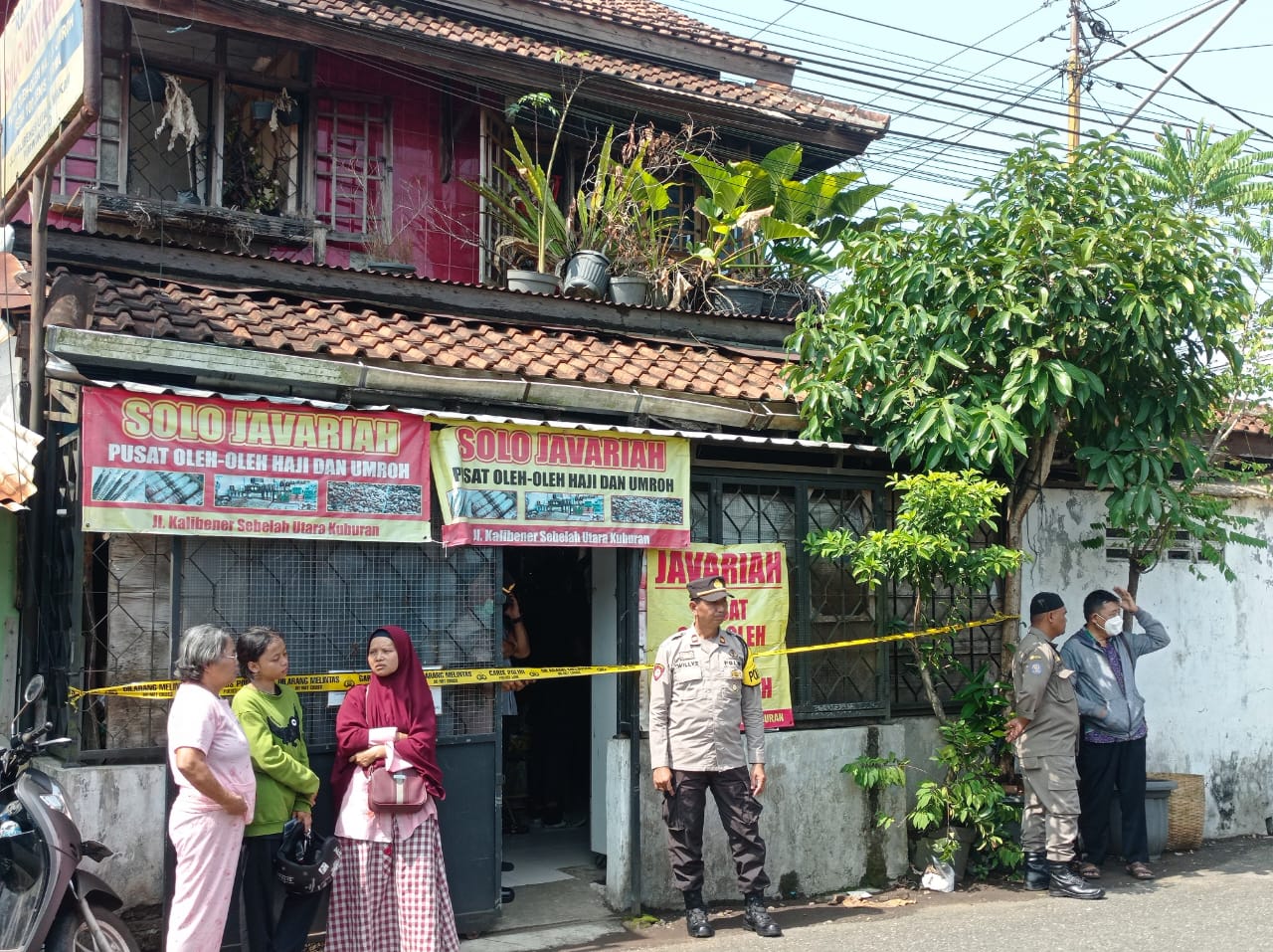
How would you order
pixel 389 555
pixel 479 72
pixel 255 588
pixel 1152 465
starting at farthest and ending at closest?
pixel 479 72, pixel 1152 465, pixel 389 555, pixel 255 588

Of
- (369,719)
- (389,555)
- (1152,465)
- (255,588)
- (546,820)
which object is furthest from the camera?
(546,820)

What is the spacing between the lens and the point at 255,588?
6438 millimetres

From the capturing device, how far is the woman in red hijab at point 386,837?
5.98m

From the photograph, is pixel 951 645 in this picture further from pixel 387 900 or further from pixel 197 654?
pixel 197 654

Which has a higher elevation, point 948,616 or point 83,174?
point 83,174

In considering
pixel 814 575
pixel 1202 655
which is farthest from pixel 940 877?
pixel 1202 655

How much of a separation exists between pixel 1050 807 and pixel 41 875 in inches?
228

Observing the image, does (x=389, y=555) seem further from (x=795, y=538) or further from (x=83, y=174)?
(x=83, y=174)

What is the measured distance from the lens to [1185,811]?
941 centimetres

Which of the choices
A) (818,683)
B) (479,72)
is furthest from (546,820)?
(479,72)

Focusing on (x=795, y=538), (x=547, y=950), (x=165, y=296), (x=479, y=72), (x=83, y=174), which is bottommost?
(x=547, y=950)

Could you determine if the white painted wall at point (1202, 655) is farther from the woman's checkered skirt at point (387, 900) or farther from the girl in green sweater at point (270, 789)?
the girl in green sweater at point (270, 789)

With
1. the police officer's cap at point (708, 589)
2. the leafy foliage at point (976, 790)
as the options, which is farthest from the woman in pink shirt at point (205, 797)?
the leafy foliage at point (976, 790)

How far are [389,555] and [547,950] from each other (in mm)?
2335
